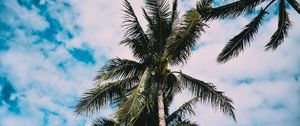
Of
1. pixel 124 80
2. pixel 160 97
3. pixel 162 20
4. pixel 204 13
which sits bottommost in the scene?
pixel 160 97

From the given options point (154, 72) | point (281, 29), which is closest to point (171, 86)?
point (154, 72)

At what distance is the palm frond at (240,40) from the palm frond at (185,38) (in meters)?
1.13

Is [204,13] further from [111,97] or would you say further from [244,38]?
[111,97]

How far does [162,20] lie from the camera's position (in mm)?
12727

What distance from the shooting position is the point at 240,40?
37.6 ft

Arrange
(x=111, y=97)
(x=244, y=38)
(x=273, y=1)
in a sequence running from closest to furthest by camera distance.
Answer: (x=273, y=1)
(x=244, y=38)
(x=111, y=97)

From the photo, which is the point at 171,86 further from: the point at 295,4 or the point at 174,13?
the point at 295,4

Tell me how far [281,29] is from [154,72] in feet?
14.1

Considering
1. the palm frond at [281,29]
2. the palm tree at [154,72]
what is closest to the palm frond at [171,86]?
the palm tree at [154,72]

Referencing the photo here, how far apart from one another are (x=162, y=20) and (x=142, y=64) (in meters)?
1.73

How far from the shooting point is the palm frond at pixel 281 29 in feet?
35.4

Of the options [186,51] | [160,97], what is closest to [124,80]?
[160,97]

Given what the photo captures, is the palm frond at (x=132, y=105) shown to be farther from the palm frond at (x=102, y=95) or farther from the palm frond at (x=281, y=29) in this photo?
the palm frond at (x=281, y=29)

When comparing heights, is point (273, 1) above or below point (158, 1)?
below
